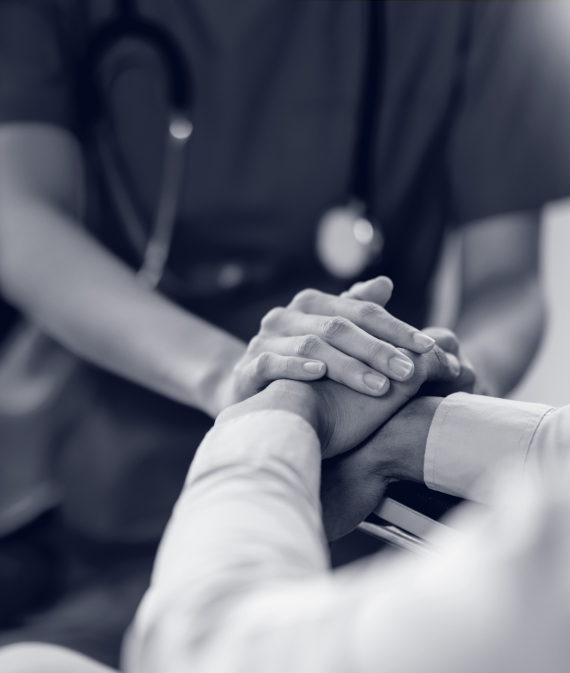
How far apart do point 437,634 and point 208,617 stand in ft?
0.25

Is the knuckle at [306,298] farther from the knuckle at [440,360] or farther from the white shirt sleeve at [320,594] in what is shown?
the white shirt sleeve at [320,594]

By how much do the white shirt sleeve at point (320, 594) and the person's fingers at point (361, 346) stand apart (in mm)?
120

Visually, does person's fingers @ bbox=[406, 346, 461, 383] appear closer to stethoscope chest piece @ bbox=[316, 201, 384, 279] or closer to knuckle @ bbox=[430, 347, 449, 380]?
knuckle @ bbox=[430, 347, 449, 380]

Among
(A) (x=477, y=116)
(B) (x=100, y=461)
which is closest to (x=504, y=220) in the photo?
(A) (x=477, y=116)

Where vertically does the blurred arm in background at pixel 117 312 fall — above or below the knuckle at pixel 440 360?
above

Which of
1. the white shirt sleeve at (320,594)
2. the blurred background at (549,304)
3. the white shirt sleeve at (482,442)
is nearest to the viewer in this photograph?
the white shirt sleeve at (320,594)

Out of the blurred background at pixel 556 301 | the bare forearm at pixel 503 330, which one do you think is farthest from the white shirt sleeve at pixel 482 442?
the blurred background at pixel 556 301

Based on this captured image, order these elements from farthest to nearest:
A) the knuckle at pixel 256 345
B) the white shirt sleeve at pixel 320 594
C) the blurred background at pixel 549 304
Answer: the blurred background at pixel 549 304, the knuckle at pixel 256 345, the white shirt sleeve at pixel 320 594

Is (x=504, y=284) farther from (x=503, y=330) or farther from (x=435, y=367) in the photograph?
(x=435, y=367)

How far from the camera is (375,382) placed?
1.32 feet

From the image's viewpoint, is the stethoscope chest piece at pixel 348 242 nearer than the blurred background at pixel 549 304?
Yes

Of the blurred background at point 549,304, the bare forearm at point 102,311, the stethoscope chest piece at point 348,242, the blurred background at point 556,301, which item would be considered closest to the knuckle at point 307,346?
the bare forearm at point 102,311

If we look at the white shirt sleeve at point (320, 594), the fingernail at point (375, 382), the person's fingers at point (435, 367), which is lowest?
the white shirt sleeve at point (320, 594)

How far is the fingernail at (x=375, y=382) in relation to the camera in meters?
0.40
